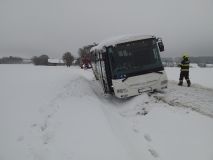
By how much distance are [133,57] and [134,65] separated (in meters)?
0.36

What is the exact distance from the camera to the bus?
430 inches

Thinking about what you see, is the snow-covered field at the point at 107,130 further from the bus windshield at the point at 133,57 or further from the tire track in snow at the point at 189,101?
the bus windshield at the point at 133,57

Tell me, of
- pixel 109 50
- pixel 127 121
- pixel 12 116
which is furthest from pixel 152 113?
pixel 12 116

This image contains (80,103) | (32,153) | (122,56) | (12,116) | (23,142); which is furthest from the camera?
(122,56)

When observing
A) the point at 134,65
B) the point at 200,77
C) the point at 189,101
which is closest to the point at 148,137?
the point at 189,101

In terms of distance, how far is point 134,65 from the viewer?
36.4ft

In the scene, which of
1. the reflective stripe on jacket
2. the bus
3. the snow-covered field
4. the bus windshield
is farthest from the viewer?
the reflective stripe on jacket

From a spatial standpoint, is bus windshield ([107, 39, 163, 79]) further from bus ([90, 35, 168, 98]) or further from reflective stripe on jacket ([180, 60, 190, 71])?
reflective stripe on jacket ([180, 60, 190, 71])

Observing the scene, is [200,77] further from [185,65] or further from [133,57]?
[133,57]

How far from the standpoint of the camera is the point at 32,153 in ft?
18.5

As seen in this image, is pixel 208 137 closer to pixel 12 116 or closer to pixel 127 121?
pixel 127 121

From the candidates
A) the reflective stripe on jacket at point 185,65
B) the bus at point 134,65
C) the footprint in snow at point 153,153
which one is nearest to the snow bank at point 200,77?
the reflective stripe on jacket at point 185,65

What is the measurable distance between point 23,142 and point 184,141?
13.6 ft

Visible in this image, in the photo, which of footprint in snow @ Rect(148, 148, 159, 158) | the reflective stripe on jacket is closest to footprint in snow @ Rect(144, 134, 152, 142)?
footprint in snow @ Rect(148, 148, 159, 158)
